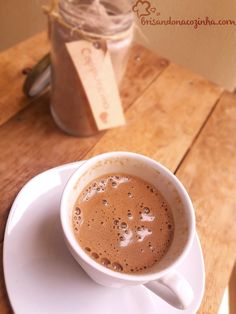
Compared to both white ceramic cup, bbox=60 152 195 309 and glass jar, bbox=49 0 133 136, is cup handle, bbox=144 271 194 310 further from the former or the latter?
glass jar, bbox=49 0 133 136

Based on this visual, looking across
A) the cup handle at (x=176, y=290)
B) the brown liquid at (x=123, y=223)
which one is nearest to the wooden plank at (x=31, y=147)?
the brown liquid at (x=123, y=223)

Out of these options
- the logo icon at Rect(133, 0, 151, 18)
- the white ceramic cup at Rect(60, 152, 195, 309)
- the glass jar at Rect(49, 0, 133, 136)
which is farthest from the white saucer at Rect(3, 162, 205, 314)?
the logo icon at Rect(133, 0, 151, 18)

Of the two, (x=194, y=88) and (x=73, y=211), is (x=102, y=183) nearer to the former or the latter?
(x=73, y=211)

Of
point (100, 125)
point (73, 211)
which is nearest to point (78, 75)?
point (100, 125)

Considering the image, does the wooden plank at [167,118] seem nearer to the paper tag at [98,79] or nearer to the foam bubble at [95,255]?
the paper tag at [98,79]

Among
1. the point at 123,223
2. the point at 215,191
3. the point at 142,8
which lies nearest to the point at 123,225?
the point at 123,223
